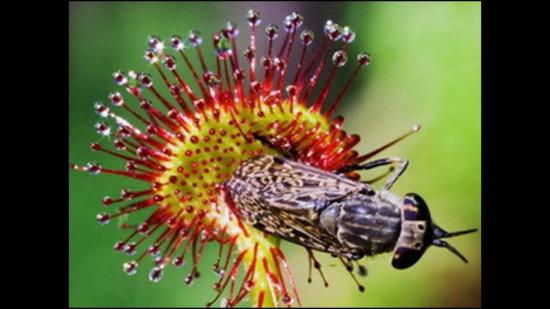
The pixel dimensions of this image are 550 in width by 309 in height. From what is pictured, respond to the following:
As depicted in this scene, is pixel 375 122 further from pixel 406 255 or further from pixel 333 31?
pixel 406 255

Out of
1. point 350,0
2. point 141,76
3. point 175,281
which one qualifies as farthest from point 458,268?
point 141,76

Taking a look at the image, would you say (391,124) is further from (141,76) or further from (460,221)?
(141,76)

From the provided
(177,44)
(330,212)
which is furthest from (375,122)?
(177,44)

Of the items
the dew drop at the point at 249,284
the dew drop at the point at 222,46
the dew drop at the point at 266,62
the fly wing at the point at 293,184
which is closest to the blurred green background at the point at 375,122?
the dew drop at the point at 249,284

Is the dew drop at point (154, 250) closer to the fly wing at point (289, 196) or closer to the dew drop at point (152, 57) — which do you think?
the fly wing at point (289, 196)

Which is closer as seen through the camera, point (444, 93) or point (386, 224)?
point (386, 224)

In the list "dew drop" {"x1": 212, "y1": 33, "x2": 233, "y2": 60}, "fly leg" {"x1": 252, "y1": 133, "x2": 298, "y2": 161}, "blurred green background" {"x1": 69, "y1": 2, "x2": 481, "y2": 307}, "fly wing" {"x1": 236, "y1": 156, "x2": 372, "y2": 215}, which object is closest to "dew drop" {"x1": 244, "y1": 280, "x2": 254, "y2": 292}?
"fly wing" {"x1": 236, "y1": 156, "x2": 372, "y2": 215}
